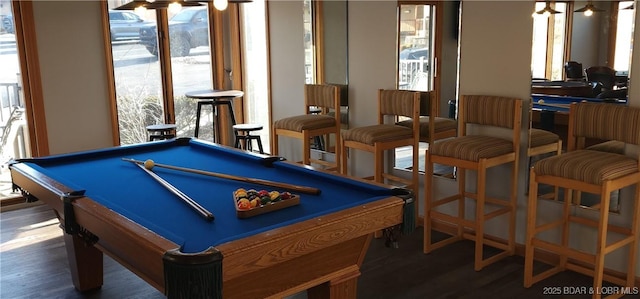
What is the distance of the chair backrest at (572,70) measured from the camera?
3625mm

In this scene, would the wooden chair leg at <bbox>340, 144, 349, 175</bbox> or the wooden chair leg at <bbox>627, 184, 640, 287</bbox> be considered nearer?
the wooden chair leg at <bbox>627, 184, 640, 287</bbox>

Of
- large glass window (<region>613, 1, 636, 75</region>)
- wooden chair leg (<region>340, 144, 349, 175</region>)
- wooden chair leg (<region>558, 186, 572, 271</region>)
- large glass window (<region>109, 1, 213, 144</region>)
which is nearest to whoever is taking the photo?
large glass window (<region>613, 1, 636, 75</region>)

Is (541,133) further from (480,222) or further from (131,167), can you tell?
(131,167)

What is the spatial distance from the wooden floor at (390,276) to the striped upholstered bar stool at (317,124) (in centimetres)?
112

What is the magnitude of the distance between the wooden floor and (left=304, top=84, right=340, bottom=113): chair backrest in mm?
1375

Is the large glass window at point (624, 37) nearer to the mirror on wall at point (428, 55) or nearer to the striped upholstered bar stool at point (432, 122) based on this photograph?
the mirror on wall at point (428, 55)

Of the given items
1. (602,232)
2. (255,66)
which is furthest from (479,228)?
(255,66)

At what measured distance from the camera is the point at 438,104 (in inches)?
173

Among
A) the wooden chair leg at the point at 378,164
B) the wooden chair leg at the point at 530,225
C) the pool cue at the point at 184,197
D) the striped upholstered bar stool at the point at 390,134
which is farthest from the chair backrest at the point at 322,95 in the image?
the pool cue at the point at 184,197

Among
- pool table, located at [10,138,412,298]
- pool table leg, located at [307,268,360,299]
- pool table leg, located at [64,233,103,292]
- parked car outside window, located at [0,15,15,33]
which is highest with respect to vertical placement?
parked car outside window, located at [0,15,15,33]

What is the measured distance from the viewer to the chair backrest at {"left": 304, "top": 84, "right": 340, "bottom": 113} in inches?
198

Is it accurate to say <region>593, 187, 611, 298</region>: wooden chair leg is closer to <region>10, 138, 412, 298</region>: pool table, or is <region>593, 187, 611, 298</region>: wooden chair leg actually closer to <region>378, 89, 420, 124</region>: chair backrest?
<region>10, 138, 412, 298</region>: pool table

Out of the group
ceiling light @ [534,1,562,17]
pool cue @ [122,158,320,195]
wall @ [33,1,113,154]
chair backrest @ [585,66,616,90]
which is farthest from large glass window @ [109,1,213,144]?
chair backrest @ [585,66,616,90]

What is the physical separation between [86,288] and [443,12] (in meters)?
3.07
